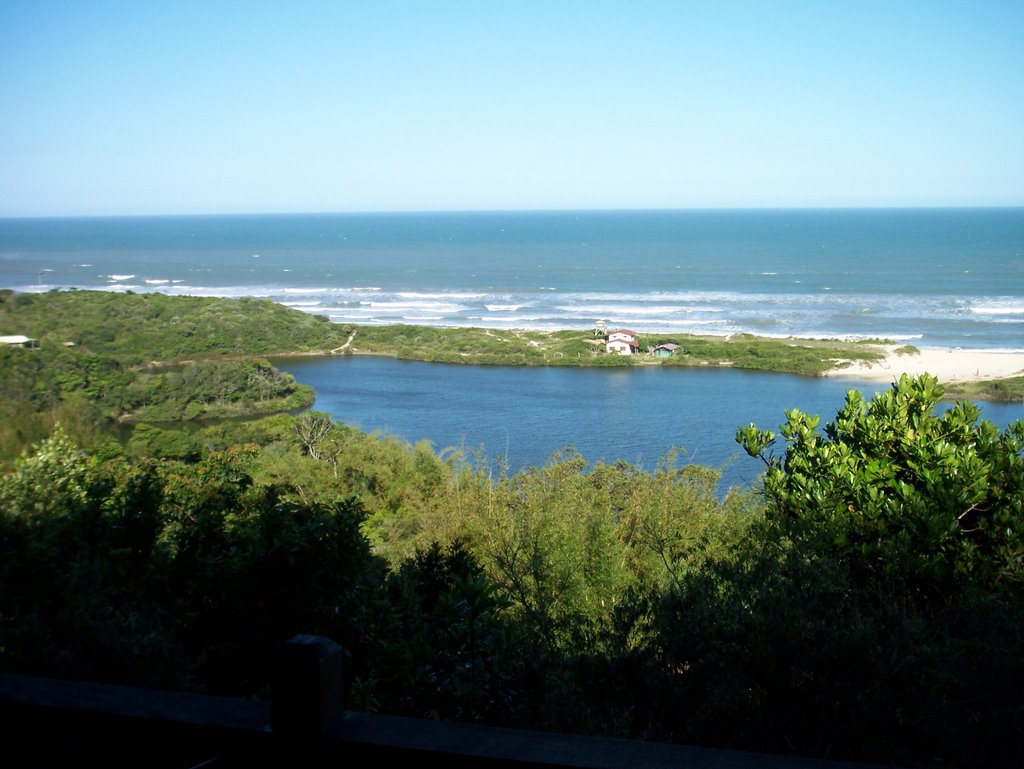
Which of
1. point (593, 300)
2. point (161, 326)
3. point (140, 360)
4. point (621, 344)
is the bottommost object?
point (140, 360)

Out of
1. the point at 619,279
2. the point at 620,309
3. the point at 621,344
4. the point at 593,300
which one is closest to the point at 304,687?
the point at 621,344

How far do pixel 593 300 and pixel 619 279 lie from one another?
11037mm

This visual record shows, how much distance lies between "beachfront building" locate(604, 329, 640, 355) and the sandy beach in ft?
24.1

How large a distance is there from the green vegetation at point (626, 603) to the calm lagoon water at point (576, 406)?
29.2 ft

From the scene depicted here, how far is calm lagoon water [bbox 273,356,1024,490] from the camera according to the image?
18922 mm

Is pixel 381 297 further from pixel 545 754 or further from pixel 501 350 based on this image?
pixel 545 754

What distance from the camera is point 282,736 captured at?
126 cm

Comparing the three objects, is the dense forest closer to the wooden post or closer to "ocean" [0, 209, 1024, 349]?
the wooden post

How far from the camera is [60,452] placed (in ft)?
20.3

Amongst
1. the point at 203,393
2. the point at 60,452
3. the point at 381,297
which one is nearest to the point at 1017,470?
the point at 60,452

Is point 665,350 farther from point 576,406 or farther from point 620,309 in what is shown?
point 620,309

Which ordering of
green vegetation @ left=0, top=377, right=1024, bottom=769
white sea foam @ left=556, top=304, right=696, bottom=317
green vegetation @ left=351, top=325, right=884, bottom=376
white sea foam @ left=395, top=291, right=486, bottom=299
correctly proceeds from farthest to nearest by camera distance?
white sea foam @ left=395, top=291, right=486, bottom=299
white sea foam @ left=556, top=304, right=696, bottom=317
green vegetation @ left=351, top=325, right=884, bottom=376
green vegetation @ left=0, top=377, right=1024, bottom=769

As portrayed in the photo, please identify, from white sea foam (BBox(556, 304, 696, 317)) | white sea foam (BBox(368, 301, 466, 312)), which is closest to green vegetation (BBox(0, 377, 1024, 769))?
white sea foam (BBox(556, 304, 696, 317))

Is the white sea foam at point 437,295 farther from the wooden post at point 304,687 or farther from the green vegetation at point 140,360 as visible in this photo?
the wooden post at point 304,687
